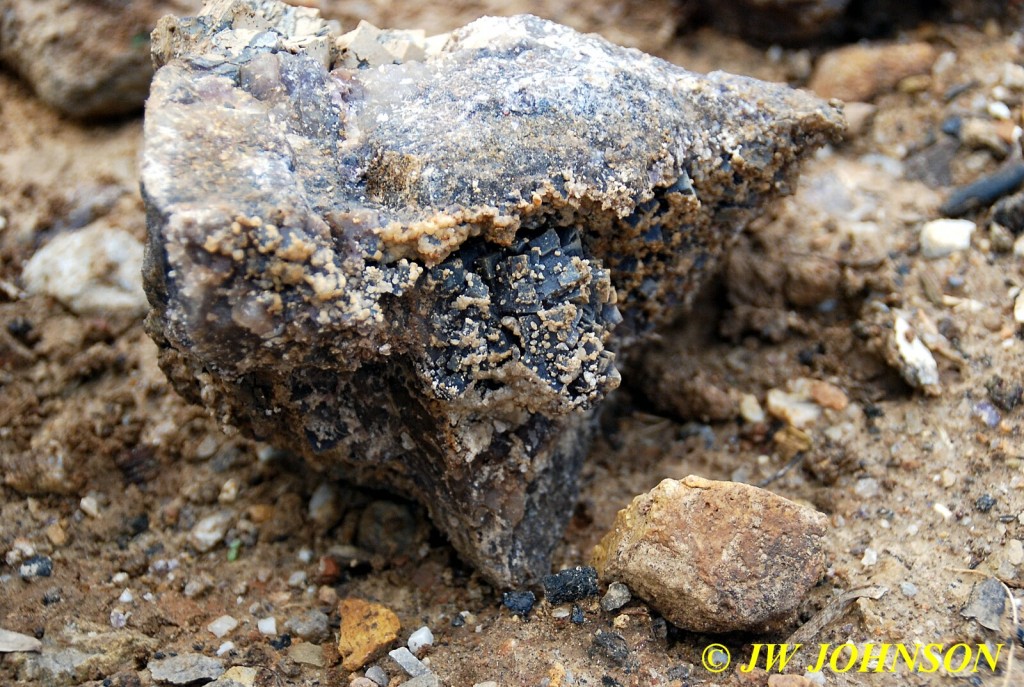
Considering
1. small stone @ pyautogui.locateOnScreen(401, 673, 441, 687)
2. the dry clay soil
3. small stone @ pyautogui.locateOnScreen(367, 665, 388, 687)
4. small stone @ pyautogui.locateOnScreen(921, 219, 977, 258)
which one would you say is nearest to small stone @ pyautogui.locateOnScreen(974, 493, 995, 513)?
the dry clay soil

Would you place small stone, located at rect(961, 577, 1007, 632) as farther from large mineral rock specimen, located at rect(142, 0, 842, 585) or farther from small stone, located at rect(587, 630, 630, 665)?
→ large mineral rock specimen, located at rect(142, 0, 842, 585)

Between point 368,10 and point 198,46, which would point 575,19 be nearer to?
point 368,10

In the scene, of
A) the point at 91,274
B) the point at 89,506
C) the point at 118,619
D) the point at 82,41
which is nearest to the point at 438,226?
the point at 118,619

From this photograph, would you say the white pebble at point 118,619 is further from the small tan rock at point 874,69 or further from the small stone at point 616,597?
the small tan rock at point 874,69

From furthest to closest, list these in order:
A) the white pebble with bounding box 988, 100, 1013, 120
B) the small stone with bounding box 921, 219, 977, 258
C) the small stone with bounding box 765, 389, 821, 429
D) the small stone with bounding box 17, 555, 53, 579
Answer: the white pebble with bounding box 988, 100, 1013, 120
the small stone with bounding box 921, 219, 977, 258
the small stone with bounding box 765, 389, 821, 429
the small stone with bounding box 17, 555, 53, 579

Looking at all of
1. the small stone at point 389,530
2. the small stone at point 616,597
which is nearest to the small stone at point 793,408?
the small stone at point 616,597

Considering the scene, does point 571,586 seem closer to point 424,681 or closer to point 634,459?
point 424,681

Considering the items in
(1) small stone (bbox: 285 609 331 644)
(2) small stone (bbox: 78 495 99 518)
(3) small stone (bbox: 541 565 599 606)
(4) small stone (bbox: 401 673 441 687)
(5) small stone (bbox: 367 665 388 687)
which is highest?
(3) small stone (bbox: 541 565 599 606)

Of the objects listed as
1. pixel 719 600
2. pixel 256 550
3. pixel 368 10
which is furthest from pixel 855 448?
pixel 368 10
